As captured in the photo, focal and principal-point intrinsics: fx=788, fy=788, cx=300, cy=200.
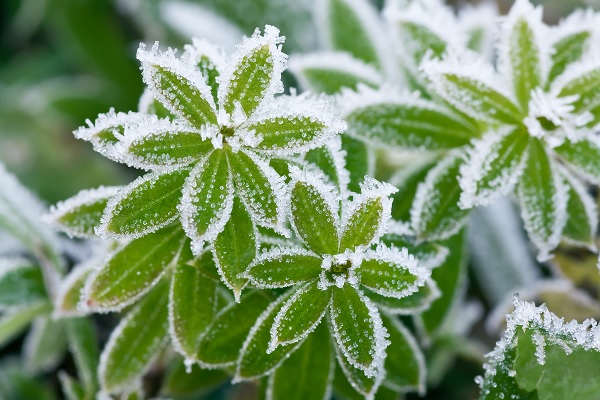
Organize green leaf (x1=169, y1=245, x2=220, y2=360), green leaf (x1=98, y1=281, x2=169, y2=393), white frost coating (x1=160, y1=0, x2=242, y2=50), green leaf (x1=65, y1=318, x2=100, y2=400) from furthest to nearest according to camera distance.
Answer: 1. white frost coating (x1=160, y1=0, x2=242, y2=50)
2. green leaf (x1=65, y1=318, x2=100, y2=400)
3. green leaf (x1=98, y1=281, x2=169, y2=393)
4. green leaf (x1=169, y1=245, x2=220, y2=360)

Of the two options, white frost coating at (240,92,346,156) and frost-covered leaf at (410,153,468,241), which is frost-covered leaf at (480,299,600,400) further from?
white frost coating at (240,92,346,156)

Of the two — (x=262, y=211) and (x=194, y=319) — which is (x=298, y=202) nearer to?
(x=262, y=211)

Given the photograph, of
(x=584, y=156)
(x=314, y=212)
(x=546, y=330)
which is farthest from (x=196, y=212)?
(x=584, y=156)

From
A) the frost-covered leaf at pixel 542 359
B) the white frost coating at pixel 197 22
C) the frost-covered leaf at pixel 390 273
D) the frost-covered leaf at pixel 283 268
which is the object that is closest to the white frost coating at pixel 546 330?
the frost-covered leaf at pixel 542 359

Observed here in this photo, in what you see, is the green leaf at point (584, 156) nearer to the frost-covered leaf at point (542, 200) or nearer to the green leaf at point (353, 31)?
the frost-covered leaf at point (542, 200)

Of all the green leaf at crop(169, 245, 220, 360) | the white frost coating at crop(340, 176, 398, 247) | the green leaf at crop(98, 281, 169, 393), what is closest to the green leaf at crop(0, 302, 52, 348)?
the green leaf at crop(98, 281, 169, 393)

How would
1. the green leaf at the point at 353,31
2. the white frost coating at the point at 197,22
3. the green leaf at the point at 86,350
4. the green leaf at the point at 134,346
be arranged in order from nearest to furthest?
the green leaf at the point at 134,346 < the green leaf at the point at 86,350 < the green leaf at the point at 353,31 < the white frost coating at the point at 197,22
